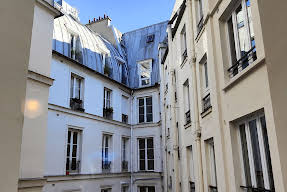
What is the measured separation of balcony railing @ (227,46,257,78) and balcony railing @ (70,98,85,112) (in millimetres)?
9358

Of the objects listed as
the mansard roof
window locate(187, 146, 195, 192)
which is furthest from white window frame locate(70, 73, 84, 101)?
window locate(187, 146, 195, 192)

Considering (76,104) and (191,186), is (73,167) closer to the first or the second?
(76,104)

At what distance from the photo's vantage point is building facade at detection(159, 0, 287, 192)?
3.33 metres

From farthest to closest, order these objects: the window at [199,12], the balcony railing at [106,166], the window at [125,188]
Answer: the window at [125,188] → the balcony railing at [106,166] → the window at [199,12]

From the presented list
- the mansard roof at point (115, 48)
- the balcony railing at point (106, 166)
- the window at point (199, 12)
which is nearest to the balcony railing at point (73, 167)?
the balcony railing at point (106, 166)

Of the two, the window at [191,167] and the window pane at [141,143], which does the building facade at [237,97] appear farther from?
the window pane at [141,143]

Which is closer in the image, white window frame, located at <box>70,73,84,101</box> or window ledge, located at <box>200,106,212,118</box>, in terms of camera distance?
window ledge, located at <box>200,106,212,118</box>

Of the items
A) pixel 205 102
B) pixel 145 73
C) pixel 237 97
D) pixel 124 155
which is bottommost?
pixel 124 155

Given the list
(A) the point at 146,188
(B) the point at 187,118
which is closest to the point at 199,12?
(B) the point at 187,118

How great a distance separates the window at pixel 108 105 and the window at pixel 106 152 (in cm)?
119

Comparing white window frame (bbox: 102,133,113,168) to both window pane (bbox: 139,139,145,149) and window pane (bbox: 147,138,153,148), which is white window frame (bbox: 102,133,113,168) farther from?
window pane (bbox: 147,138,153,148)

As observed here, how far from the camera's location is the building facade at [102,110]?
465 inches

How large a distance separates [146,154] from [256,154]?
531 inches

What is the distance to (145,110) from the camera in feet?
58.6
